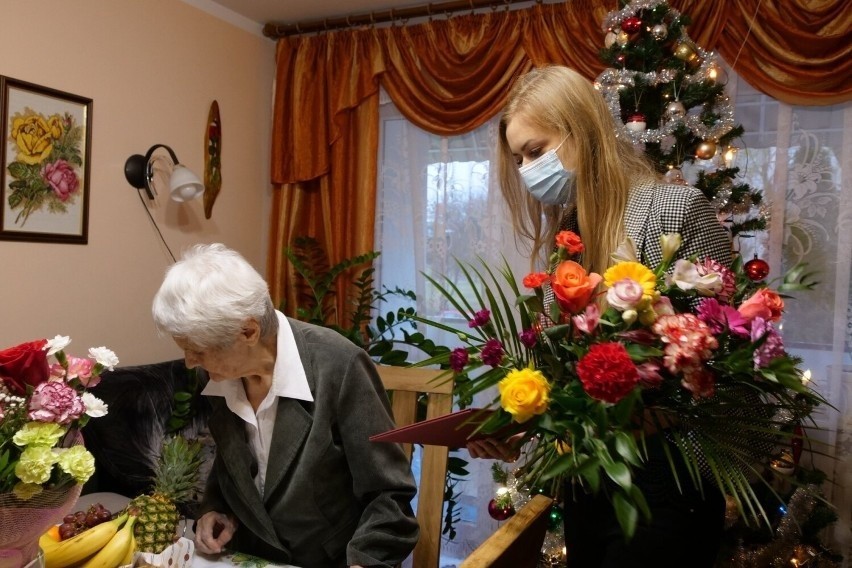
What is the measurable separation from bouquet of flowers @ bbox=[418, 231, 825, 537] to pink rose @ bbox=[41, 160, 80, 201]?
2356 mm

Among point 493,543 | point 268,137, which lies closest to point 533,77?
point 493,543

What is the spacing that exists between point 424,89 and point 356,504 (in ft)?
7.65

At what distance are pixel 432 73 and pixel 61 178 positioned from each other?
1.69 m

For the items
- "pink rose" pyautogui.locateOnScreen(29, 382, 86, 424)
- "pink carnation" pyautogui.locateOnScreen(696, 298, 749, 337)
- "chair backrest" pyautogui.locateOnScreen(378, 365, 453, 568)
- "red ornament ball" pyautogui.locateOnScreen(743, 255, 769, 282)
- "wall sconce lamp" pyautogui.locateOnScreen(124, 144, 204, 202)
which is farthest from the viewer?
"wall sconce lamp" pyautogui.locateOnScreen(124, 144, 204, 202)

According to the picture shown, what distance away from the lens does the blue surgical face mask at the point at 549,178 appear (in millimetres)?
1284

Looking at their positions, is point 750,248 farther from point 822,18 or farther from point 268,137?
point 268,137

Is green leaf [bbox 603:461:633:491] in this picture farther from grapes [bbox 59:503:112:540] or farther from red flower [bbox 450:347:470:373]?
grapes [bbox 59:503:112:540]

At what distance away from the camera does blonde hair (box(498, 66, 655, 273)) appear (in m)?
1.17

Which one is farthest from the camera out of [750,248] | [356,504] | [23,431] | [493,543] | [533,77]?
[750,248]

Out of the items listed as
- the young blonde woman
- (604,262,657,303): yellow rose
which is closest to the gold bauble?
the young blonde woman

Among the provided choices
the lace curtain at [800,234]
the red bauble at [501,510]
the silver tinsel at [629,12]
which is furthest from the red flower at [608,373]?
the red bauble at [501,510]

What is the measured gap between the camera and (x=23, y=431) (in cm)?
92

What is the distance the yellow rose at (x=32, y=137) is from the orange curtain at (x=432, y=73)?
126 cm

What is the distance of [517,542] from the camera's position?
0.76 metres
